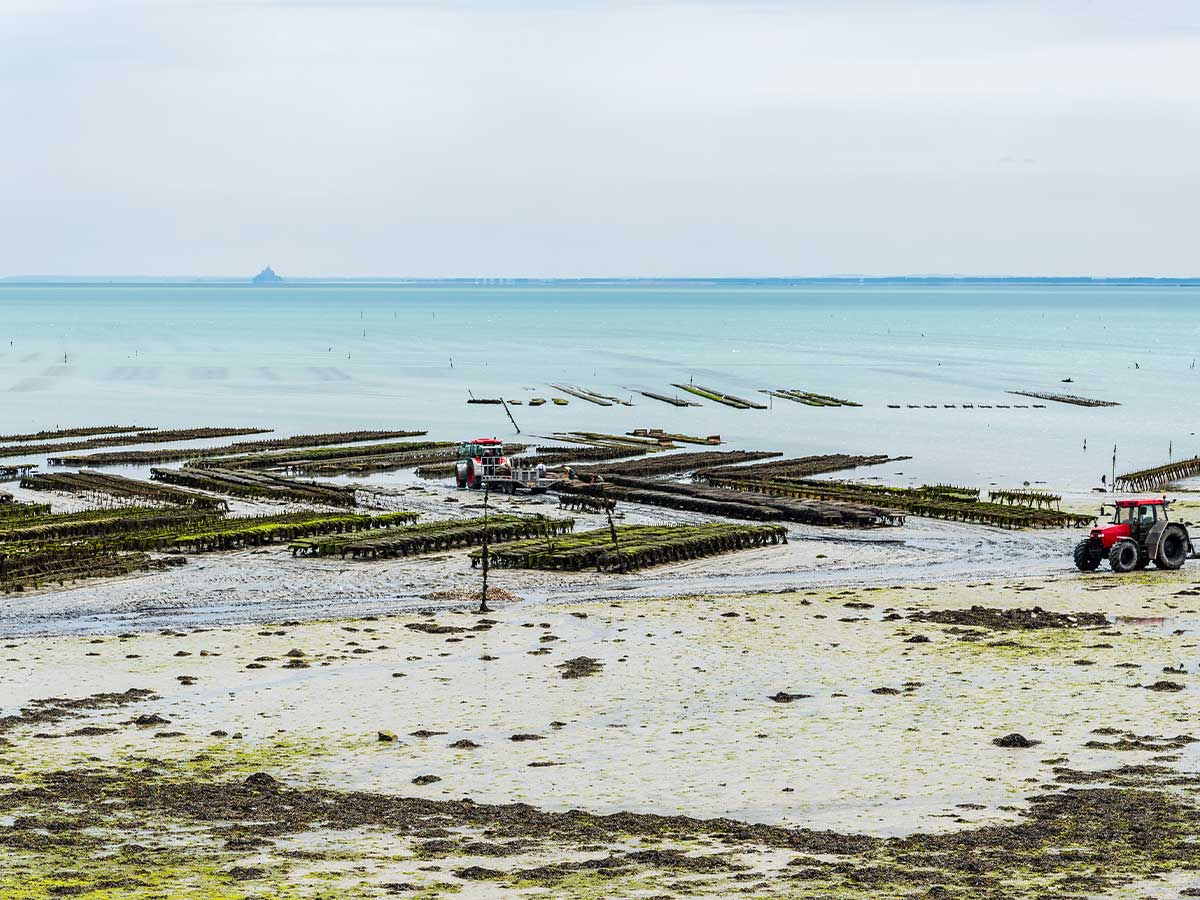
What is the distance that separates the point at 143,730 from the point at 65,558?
28.4 metres

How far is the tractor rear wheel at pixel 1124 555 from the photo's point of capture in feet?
193

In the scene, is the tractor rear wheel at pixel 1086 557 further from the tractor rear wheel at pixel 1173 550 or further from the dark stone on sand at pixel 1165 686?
the dark stone on sand at pixel 1165 686

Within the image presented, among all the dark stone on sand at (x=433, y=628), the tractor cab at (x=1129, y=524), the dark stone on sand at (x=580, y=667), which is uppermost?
the tractor cab at (x=1129, y=524)

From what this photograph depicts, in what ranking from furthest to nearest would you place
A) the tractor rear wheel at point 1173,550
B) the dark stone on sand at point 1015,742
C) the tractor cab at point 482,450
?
the tractor cab at point 482,450
the tractor rear wheel at point 1173,550
the dark stone on sand at point 1015,742

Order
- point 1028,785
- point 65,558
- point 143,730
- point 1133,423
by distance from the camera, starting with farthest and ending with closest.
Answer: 1. point 1133,423
2. point 65,558
3. point 143,730
4. point 1028,785

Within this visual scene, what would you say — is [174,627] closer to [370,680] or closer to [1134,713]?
[370,680]

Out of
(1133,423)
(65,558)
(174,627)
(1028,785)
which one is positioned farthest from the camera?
(1133,423)

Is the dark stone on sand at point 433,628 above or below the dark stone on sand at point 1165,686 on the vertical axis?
below

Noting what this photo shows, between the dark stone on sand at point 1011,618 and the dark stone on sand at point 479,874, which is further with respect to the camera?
the dark stone on sand at point 1011,618

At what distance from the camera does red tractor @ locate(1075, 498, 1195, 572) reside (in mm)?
58844

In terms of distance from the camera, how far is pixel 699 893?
23.8m

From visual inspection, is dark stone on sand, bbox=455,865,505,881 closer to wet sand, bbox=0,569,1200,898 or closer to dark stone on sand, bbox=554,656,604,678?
wet sand, bbox=0,569,1200,898

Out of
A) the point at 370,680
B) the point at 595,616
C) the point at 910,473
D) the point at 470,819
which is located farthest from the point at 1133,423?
the point at 470,819

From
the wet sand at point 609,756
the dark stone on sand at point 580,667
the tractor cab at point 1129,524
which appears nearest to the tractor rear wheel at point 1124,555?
the tractor cab at point 1129,524
